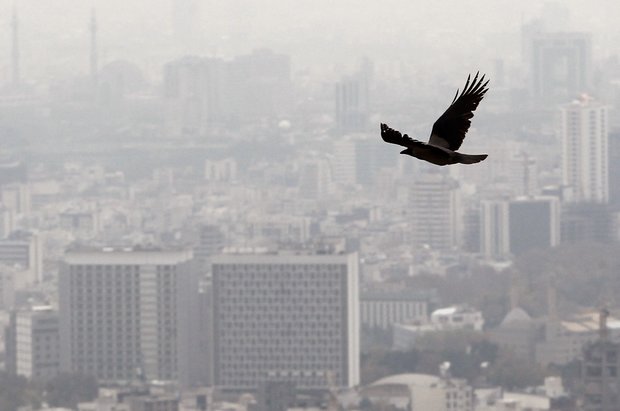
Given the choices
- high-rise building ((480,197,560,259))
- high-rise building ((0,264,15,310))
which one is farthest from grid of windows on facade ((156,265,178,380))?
high-rise building ((480,197,560,259))

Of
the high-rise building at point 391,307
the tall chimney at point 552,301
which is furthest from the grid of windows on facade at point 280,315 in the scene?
the tall chimney at point 552,301

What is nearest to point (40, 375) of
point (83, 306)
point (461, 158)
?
point (83, 306)

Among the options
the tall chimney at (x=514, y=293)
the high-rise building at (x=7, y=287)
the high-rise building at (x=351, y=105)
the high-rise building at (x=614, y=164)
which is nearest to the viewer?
the tall chimney at (x=514, y=293)

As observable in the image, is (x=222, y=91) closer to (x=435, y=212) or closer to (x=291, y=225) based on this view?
(x=435, y=212)

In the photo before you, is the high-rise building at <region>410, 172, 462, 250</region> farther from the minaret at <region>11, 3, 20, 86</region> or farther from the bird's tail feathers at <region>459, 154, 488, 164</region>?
the bird's tail feathers at <region>459, 154, 488, 164</region>

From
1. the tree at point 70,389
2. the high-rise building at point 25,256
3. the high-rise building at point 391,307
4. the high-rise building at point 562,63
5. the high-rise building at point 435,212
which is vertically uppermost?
the high-rise building at point 562,63

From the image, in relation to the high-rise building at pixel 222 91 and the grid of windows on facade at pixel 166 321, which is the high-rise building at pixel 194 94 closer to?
the high-rise building at pixel 222 91

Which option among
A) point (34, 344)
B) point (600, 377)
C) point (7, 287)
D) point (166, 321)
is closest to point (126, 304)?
point (166, 321)
